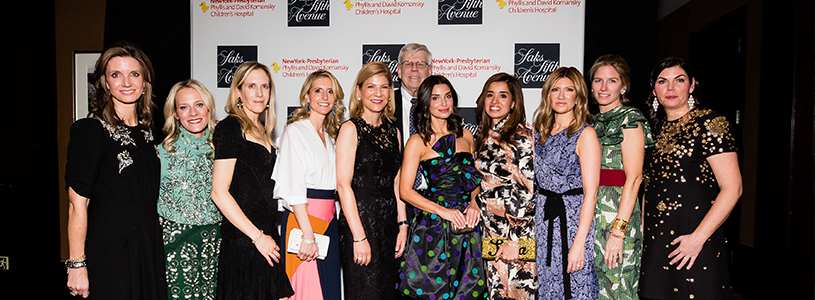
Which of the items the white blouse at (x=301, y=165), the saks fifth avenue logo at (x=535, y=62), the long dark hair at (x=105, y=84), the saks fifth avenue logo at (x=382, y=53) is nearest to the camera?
the long dark hair at (x=105, y=84)

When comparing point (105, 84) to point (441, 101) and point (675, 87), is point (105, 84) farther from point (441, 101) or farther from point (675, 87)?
point (675, 87)

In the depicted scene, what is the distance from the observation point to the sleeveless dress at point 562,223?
2.39 m

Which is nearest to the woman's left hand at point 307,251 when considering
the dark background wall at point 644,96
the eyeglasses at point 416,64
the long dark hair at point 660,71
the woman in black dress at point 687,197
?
the eyeglasses at point 416,64

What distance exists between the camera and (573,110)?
8.22ft

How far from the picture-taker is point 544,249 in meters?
2.45

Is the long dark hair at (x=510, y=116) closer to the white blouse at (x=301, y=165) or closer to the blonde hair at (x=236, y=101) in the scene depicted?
the white blouse at (x=301, y=165)

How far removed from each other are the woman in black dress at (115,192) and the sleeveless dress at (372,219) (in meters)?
1.00

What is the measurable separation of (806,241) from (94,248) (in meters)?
4.63

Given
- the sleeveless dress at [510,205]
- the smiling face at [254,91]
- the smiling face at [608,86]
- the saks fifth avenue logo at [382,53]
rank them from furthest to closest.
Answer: the saks fifth avenue logo at [382,53], the smiling face at [608,86], the sleeveless dress at [510,205], the smiling face at [254,91]

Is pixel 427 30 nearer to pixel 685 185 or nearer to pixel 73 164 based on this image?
pixel 685 185

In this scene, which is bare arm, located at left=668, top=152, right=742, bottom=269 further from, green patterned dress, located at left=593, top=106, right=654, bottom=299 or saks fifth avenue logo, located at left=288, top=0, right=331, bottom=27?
saks fifth avenue logo, located at left=288, top=0, right=331, bottom=27

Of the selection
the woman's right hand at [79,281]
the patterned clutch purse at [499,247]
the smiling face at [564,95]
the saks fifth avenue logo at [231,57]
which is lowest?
the woman's right hand at [79,281]

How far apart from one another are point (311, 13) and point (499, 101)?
90.6 inches

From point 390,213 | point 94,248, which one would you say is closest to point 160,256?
point 94,248
